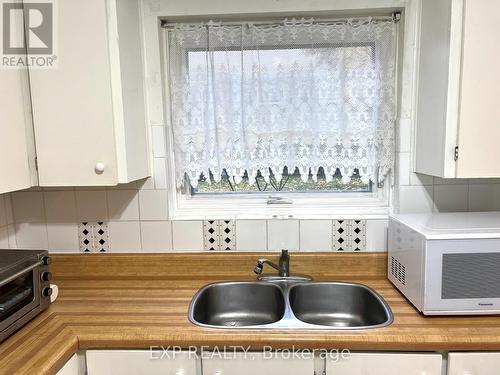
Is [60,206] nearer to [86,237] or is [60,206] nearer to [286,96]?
[86,237]

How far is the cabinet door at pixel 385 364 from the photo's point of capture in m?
1.21

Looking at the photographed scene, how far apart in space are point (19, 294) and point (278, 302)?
39.3 inches

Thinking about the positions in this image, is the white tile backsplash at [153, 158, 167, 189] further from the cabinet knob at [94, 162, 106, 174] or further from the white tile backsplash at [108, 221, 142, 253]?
the cabinet knob at [94, 162, 106, 174]

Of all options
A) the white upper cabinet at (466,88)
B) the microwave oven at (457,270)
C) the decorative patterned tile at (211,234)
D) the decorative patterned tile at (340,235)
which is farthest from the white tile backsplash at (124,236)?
the white upper cabinet at (466,88)

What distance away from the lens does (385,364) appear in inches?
48.1

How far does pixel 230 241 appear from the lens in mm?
1790

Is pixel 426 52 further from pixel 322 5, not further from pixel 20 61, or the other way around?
pixel 20 61

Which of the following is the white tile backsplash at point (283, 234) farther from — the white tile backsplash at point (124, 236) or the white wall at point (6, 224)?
the white wall at point (6, 224)

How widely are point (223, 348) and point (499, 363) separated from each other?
2.93 ft

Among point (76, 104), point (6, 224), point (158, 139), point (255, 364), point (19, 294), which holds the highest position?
point (76, 104)

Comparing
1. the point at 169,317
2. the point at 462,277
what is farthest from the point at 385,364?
the point at 169,317

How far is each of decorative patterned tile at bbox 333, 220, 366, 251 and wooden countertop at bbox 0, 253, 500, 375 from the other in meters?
0.04

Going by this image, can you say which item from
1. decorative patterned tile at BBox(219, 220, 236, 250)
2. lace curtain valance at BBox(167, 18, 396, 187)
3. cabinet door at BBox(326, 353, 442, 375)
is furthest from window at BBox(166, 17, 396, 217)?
cabinet door at BBox(326, 353, 442, 375)

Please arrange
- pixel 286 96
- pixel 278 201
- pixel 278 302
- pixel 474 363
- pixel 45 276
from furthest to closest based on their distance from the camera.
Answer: pixel 278 201
pixel 286 96
pixel 278 302
pixel 45 276
pixel 474 363
